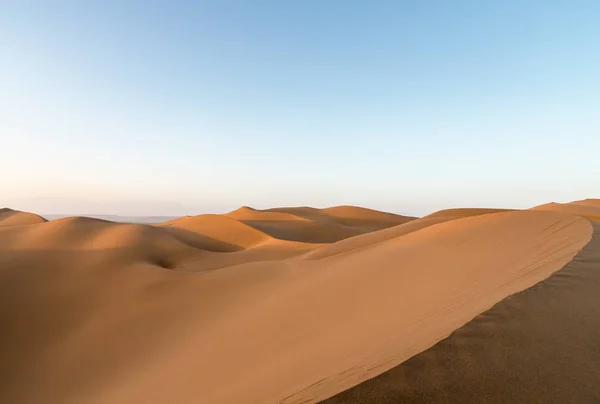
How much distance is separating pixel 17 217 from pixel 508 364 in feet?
165

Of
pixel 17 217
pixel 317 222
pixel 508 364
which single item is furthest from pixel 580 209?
pixel 17 217

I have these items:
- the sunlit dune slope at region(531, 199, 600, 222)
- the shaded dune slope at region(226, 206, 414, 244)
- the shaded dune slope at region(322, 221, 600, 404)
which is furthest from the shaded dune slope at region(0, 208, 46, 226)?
the sunlit dune slope at region(531, 199, 600, 222)

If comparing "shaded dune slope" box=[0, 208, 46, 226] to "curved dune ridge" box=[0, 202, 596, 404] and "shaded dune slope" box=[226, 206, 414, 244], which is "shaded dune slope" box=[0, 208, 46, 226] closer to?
"shaded dune slope" box=[226, 206, 414, 244]

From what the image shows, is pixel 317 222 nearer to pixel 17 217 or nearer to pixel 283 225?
pixel 283 225

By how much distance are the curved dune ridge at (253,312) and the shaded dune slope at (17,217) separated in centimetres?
2841

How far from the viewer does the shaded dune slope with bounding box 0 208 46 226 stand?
120 feet

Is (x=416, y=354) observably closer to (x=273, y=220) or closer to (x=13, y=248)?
(x=13, y=248)

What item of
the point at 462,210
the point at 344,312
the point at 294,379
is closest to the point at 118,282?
the point at 344,312

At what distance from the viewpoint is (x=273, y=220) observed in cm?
3947

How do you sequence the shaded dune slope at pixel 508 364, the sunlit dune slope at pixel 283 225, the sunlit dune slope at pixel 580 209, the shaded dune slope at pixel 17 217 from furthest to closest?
1. the shaded dune slope at pixel 17 217
2. the sunlit dune slope at pixel 283 225
3. the sunlit dune slope at pixel 580 209
4. the shaded dune slope at pixel 508 364

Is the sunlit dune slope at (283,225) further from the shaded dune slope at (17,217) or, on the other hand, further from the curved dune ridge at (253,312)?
the shaded dune slope at (17,217)

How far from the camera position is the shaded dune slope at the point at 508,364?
1.94m

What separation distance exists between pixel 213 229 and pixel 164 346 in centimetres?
2286

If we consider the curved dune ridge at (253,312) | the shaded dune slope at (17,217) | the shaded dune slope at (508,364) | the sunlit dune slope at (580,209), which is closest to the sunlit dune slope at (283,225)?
the curved dune ridge at (253,312)
